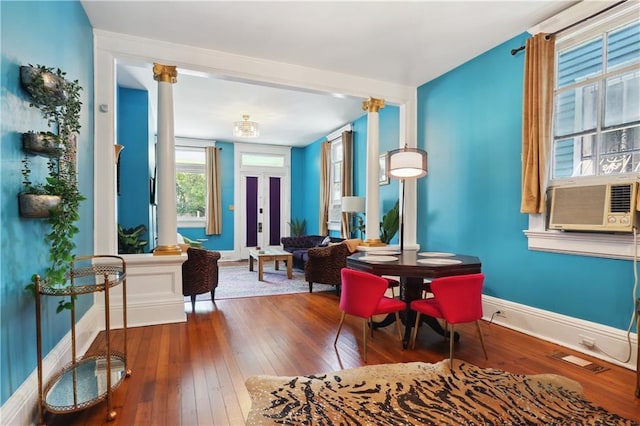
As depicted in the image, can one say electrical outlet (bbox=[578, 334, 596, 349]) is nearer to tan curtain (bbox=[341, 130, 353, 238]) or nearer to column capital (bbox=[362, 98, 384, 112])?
column capital (bbox=[362, 98, 384, 112])

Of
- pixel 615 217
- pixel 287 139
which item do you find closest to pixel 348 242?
pixel 615 217

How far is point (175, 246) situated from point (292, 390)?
7.19ft

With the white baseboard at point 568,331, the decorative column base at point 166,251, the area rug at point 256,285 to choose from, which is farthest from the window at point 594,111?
the decorative column base at point 166,251

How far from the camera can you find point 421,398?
1.97 metres

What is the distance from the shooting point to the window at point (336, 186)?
7.05 metres

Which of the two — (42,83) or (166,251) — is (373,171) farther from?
(42,83)

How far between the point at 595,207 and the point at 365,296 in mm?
1970

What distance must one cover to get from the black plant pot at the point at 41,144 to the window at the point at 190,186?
6.45 meters

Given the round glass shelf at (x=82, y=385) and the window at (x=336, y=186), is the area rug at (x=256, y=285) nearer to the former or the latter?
the window at (x=336, y=186)

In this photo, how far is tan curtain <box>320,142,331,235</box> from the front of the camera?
7391 millimetres

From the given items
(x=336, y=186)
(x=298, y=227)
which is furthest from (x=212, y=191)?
(x=336, y=186)

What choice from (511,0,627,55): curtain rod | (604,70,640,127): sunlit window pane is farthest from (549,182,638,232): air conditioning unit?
(511,0,627,55): curtain rod

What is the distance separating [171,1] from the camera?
277 centimetres

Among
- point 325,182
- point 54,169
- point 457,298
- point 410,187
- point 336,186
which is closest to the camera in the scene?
point 54,169
